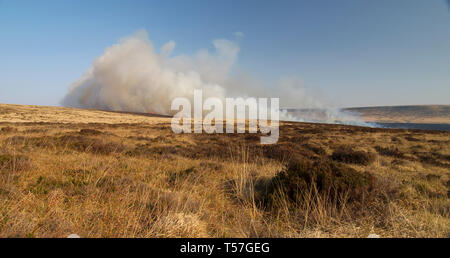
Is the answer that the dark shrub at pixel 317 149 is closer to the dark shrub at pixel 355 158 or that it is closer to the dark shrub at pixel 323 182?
the dark shrub at pixel 355 158

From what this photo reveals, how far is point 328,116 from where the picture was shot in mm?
121438

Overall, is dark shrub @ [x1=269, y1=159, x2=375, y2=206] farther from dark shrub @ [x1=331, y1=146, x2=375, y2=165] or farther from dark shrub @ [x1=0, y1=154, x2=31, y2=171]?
dark shrub @ [x1=331, y1=146, x2=375, y2=165]

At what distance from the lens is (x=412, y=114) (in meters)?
127

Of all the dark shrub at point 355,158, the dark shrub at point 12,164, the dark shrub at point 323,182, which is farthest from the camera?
the dark shrub at point 355,158

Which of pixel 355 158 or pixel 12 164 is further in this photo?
pixel 355 158

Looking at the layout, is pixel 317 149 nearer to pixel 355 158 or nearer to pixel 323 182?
pixel 355 158

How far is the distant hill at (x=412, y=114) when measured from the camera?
112562mm

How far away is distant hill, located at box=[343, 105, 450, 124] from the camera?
113 metres

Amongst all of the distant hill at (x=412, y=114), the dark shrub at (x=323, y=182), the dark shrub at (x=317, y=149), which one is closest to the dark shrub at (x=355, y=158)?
the dark shrub at (x=317, y=149)

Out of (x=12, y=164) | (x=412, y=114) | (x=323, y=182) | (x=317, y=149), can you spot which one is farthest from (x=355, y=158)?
→ (x=412, y=114)

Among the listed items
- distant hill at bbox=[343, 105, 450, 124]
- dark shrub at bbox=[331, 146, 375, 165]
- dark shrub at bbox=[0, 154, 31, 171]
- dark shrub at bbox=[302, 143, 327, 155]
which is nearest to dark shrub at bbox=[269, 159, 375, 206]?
dark shrub at bbox=[0, 154, 31, 171]
